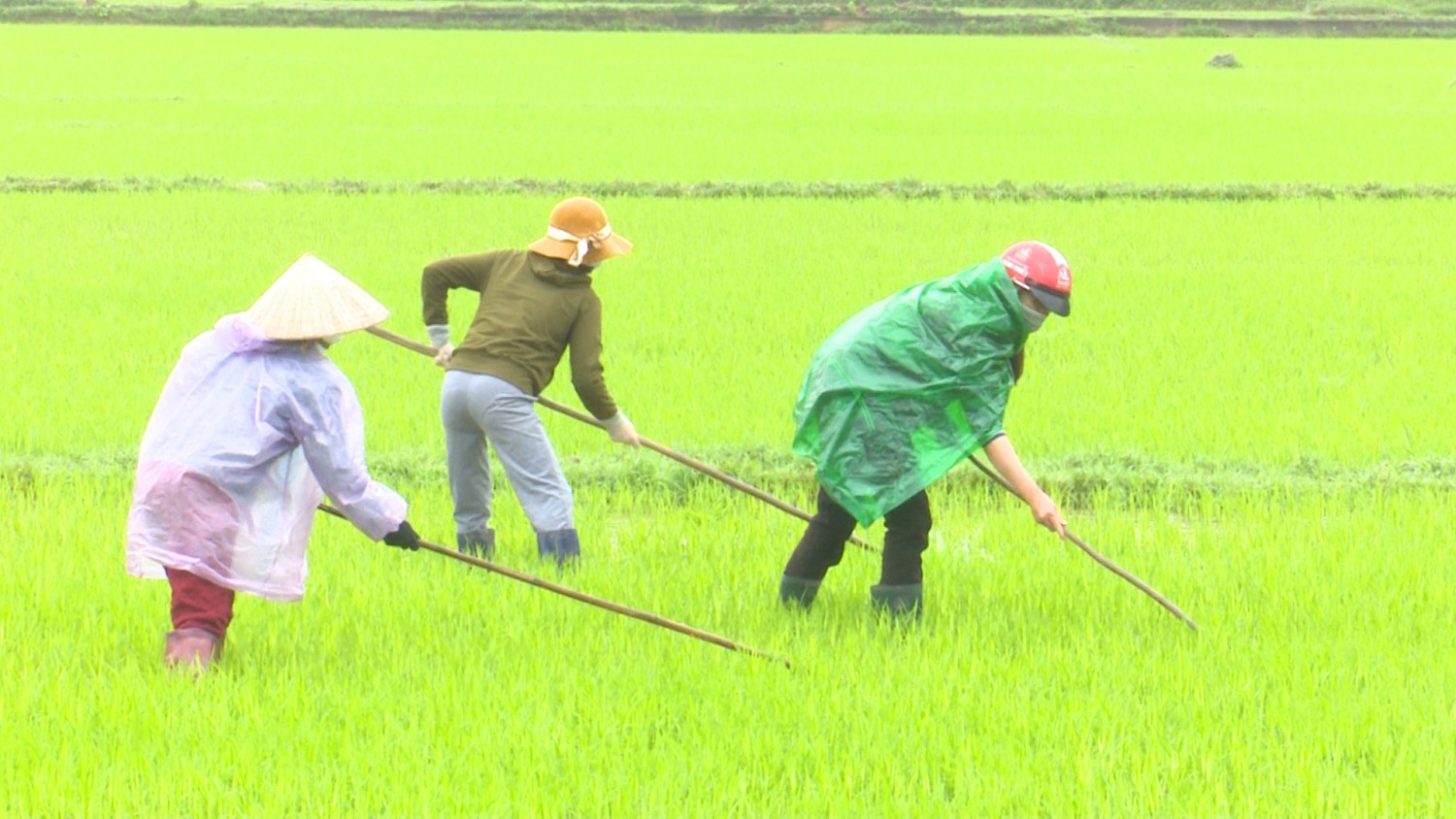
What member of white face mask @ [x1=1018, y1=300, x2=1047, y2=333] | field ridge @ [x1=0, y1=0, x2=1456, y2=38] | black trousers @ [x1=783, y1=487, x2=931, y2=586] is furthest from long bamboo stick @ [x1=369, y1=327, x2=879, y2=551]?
field ridge @ [x1=0, y1=0, x2=1456, y2=38]

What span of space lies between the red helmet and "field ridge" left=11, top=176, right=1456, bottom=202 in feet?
26.8

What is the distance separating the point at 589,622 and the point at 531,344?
83 cm

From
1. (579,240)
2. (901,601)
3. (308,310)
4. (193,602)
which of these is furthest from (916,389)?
(193,602)

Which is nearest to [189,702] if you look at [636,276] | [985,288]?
[985,288]

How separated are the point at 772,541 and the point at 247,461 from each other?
1.74 metres

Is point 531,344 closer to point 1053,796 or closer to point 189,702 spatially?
point 189,702

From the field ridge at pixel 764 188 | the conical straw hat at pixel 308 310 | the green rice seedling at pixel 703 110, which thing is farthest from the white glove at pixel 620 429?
the green rice seedling at pixel 703 110

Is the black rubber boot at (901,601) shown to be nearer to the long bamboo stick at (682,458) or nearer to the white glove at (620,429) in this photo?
the long bamboo stick at (682,458)

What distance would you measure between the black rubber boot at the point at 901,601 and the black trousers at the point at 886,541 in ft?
0.05

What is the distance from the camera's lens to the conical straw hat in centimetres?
362

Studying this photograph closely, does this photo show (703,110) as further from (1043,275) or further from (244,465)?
(244,465)

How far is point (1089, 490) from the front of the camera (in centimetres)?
548

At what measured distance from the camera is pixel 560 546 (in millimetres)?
4516

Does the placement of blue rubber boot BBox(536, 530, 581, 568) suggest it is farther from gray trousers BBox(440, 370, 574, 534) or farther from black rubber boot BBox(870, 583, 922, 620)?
black rubber boot BBox(870, 583, 922, 620)
